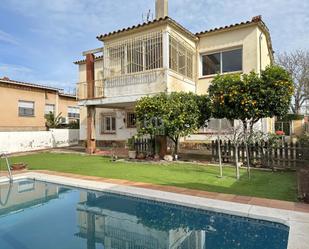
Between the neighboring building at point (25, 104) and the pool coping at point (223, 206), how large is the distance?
19.5m

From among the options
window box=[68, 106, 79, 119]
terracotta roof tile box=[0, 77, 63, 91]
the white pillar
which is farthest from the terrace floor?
window box=[68, 106, 79, 119]

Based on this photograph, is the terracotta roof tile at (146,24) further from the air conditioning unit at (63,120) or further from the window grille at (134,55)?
the air conditioning unit at (63,120)

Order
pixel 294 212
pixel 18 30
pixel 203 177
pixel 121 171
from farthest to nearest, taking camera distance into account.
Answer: pixel 18 30
pixel 121 171
pixel 203 177
pixel 294 212

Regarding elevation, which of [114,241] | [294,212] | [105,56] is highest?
Answer: [105,56]

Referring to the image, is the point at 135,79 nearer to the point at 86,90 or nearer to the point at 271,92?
the point at 86,90

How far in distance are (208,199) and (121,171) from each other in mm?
6320

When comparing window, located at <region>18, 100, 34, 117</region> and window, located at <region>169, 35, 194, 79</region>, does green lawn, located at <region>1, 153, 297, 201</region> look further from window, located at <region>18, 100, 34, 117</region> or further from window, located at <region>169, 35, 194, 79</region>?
window, located at <region>18, 100, 34, 117</region>

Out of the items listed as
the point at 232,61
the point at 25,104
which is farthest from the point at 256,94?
the point at 25,104

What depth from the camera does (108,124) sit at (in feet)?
90.0

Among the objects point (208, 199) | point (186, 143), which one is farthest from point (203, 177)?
point (186, 143)

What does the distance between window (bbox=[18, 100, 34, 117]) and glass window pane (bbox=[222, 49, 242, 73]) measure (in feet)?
69.3

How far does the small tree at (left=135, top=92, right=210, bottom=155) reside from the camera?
16156 millimetres

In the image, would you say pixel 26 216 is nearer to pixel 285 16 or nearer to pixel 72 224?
pixel 72 224

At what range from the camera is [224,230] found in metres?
6.82
